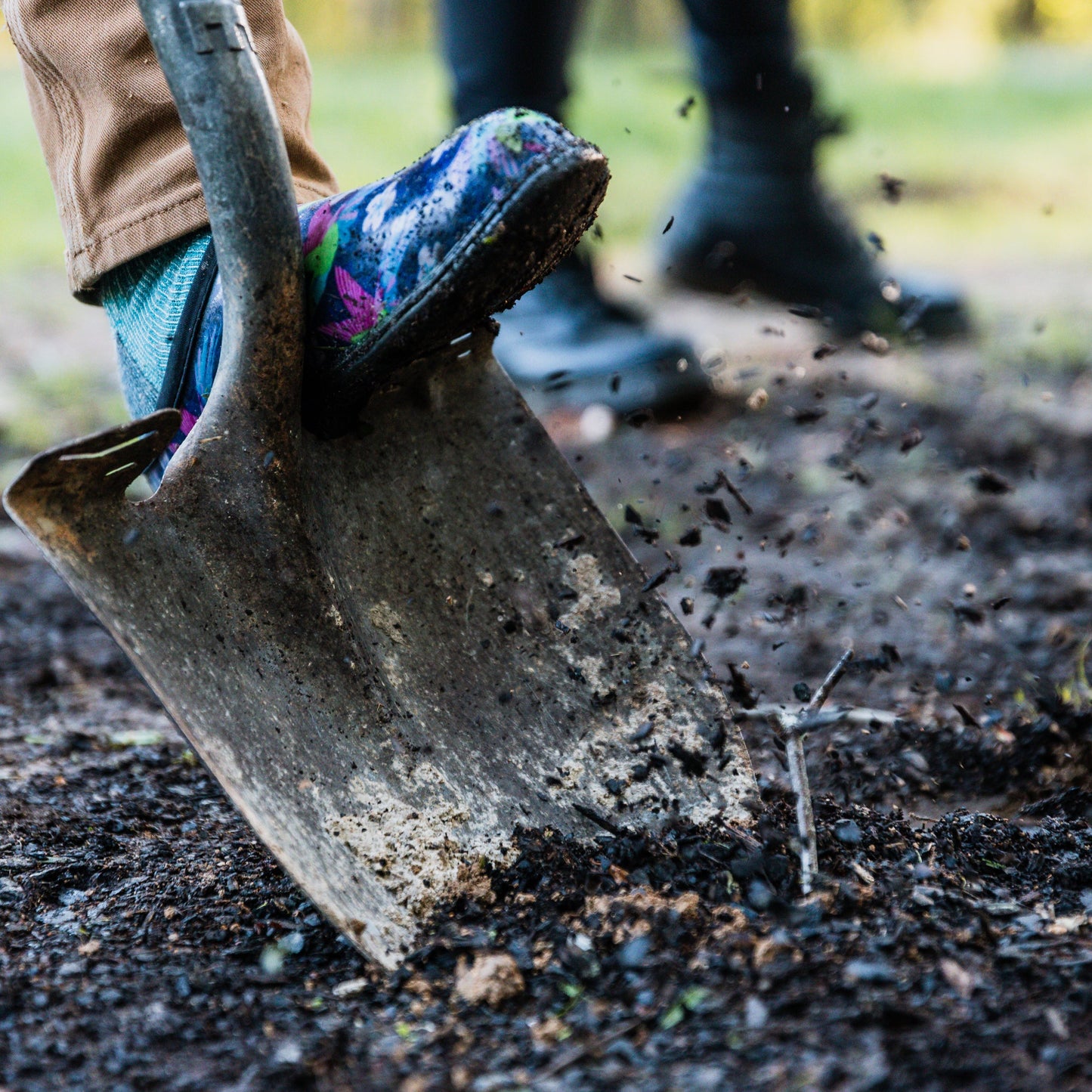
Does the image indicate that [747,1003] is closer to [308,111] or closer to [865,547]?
[308,111]

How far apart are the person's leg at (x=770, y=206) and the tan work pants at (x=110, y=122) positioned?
6.93ft

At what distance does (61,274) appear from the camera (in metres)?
4.68

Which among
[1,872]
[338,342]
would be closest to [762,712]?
[338,342]

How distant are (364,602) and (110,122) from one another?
0.65 m

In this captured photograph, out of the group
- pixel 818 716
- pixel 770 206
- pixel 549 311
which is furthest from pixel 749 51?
pixel 818 716

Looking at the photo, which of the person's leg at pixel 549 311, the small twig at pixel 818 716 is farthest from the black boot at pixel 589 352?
→ the small twig at pixel 818 716

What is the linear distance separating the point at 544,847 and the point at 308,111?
1036mm

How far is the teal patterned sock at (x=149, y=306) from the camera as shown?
145 centimetres

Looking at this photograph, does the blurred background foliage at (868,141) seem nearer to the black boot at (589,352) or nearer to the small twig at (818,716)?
the black boot at (589,352)

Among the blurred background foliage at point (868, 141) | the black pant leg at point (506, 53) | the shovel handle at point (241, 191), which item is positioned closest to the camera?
the shovel handle at point (241, 191)

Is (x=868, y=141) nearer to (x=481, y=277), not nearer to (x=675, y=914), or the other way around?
(x=481, y=277)

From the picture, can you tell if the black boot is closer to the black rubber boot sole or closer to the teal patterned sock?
the teal patterned sock

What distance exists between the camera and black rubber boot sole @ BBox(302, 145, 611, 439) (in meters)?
1.14

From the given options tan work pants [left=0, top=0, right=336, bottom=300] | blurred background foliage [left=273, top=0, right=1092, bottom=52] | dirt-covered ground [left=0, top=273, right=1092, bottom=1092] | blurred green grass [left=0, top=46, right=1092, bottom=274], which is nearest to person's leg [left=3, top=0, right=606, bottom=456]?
tan work pants [left=0, top=0, right=336, bottom=300]
